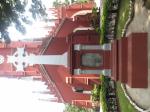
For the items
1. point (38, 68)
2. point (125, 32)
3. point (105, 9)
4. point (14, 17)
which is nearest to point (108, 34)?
point (105, 9)

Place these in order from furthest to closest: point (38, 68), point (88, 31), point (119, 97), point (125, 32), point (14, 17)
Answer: point (38, 68)
point (88, 31)
point (119, 97)
point (125, 32)
point (14, 17)

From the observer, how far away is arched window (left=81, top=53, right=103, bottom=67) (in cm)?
1836

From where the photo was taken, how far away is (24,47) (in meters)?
28.1

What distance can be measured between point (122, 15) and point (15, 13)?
7.49 metres

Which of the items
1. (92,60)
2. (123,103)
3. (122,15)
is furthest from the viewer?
(122,15)

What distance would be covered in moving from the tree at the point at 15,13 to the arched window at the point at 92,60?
3268 mm

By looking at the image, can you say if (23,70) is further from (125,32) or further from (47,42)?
(125,32)

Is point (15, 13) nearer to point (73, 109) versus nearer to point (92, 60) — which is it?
point (92, 60)

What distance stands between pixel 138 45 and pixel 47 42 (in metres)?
12.8

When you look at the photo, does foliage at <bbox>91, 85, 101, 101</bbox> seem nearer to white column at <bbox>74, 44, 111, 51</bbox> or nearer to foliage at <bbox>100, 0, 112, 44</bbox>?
foliage at <bbox>100, 0, 112, 44</bbox>

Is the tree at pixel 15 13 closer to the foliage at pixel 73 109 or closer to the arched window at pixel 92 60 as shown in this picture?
the arched window at pixel 92 60

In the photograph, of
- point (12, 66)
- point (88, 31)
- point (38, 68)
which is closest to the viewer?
point (88, 31)

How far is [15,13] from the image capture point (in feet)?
54.9

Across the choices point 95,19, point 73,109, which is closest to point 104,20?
point 95,19
